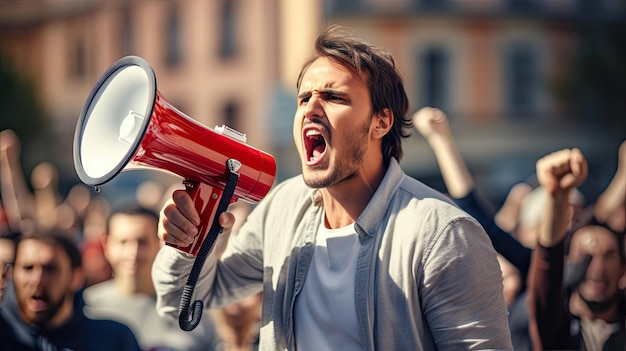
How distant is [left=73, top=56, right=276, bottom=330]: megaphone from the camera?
240cm

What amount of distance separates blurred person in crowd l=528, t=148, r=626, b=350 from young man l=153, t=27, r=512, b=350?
2.21ft

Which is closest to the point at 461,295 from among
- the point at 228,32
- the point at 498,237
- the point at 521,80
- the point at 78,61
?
the point at 498,237

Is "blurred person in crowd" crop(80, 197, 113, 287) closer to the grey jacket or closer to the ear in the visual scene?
the grey jacket

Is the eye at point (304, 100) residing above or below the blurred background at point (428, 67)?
above

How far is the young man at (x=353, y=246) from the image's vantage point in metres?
2.33

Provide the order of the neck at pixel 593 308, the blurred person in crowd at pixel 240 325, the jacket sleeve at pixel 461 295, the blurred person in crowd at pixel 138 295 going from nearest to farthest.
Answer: the jacket sleeve at pixel 461 295, the neck at pixel 593 308, the blurred person in crowd at pixel 138 295, the blurred person in crowd at pixel 240 325

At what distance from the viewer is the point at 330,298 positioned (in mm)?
2453

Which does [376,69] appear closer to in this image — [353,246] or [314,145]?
[314,145]

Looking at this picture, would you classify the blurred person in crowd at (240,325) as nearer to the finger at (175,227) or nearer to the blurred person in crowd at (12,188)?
the blurred person in crowd at (12,188)

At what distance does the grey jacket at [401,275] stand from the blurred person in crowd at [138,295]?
1.86m

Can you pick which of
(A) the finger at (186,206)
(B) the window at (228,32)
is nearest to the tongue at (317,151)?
(A) the finger at (186,206)

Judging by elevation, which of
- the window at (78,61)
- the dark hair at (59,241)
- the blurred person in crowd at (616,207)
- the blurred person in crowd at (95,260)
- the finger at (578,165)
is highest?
the finger at (578,165)

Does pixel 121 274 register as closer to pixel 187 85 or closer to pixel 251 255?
pixel 251 255

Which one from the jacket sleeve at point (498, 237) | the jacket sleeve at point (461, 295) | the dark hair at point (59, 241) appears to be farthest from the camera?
the dark hair at point (59, 241)
